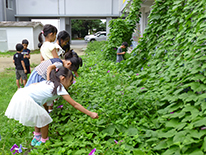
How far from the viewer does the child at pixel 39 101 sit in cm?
224

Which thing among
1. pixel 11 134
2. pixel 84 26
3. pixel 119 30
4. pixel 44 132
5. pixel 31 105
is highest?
pixel 84 26

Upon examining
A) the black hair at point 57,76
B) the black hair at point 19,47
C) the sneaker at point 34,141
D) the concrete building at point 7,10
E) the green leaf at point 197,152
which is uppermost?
the concrete building at point 7,10

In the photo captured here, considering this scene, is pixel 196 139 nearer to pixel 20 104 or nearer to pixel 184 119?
Result: pixel 184 119

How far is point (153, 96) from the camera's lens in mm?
2869

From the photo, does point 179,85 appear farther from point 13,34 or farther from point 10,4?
point 10,4

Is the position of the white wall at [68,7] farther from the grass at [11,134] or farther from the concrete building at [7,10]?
the grass at [11,134]

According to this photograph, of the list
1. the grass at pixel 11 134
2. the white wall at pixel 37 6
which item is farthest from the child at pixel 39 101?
the white wall at pixel 37 6

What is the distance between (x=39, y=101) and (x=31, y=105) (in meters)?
0.12

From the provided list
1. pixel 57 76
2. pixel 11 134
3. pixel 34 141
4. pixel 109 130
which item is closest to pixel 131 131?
pixel 109 130

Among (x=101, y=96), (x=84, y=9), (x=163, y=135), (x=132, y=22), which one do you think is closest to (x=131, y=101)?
(x=101, y=96)

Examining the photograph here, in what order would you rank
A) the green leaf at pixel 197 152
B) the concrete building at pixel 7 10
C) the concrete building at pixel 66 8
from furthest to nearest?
the concrete building at pixel 66 8, the concrete building at pixel 7 10, the green leaf at pixel 197 152

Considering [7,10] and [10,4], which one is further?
[10,4]

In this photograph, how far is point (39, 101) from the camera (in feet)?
7.73

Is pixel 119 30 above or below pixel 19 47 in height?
above
